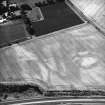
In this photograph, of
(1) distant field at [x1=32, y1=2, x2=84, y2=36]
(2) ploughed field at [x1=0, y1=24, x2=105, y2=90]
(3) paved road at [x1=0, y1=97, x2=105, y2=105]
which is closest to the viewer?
(3) paved road at [x1=0, y1=97, x2=105, y2=105]

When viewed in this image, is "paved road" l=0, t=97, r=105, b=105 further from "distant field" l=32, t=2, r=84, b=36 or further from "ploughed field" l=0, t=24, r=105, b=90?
"distant field" l=32, t=2, r=84, b=36

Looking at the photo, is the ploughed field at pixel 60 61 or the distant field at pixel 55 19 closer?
the ploughed field at pixel 60 61

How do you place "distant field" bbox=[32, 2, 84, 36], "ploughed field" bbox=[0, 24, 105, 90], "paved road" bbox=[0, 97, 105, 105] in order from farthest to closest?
"distant field" bbox=[32, 2, 84, 36]
"ploughed field" bbox=[0, 24, 105, 90]
"paved road" bbox=[0, 97, 105, 105]

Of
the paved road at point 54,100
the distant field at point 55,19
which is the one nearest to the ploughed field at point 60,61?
the distant field at point 55,19

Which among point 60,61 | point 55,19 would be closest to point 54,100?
point 60,61

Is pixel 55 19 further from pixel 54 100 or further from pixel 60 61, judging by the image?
pixel 54 100

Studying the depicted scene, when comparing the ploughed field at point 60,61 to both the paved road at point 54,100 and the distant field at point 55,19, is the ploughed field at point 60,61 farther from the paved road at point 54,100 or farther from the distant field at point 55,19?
the paved road at point 54,100

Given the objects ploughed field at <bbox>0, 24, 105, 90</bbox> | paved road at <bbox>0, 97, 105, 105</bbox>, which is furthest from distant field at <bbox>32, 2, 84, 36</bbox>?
paved road at <bbox>0, 97, 105, 105</bbox>

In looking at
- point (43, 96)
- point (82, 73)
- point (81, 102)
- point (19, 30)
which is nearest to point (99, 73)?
point (82, 73)

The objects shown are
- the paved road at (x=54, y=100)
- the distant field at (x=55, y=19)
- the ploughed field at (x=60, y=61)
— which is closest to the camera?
the paved road at (x=54, y=100)

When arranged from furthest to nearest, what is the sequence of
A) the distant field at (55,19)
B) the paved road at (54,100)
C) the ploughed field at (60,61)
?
the distant field at (55,19) → the ploughed field at (60,61) → the paved road at (54,100)

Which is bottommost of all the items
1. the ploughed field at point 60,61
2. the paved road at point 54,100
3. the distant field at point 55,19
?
the paved road at point 54,100
